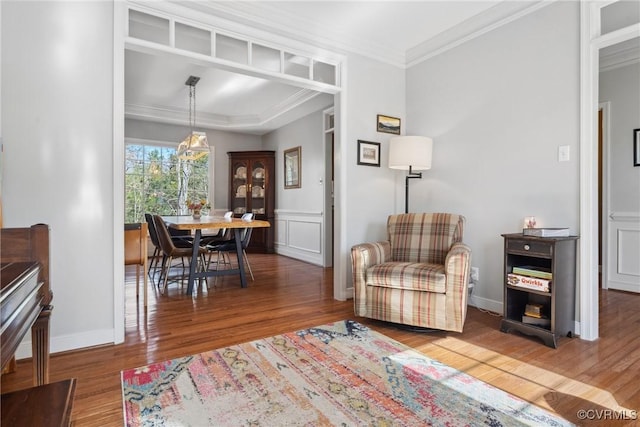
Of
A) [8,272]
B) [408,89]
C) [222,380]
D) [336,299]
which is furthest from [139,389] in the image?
[408,89]

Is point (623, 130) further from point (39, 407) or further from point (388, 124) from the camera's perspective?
point (39, 407)

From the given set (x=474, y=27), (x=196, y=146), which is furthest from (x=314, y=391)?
(x=196, y=146)

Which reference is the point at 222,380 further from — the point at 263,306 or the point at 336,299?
the point at 336,299

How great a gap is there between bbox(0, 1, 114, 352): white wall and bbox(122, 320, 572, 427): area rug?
2.43 ft

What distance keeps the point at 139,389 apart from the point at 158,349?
0.53 m

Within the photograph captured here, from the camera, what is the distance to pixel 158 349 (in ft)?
7.52

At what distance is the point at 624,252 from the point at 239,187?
20.2ft

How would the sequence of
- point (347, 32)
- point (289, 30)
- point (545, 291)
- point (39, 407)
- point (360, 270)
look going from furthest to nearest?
point (347, 32) < point (289, 30) < point (360, 270) < point (545, 291) < point (39, 407)

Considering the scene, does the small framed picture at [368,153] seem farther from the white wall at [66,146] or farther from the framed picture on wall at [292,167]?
the framed picture on wall at [292,167]

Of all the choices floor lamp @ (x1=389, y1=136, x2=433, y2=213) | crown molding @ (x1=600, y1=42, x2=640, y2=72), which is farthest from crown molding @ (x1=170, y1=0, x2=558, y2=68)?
crown molding @ (x1=600, y1=42, x2=640, y2=72)

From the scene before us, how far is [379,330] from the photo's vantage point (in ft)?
8.70

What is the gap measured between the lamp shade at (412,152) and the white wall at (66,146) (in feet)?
7.85

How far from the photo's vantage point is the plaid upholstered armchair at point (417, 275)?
248 centimetres

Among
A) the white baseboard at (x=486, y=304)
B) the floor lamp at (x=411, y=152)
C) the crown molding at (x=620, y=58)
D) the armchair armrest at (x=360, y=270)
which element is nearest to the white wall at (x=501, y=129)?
the white baseboard at (x=486, y=304)
